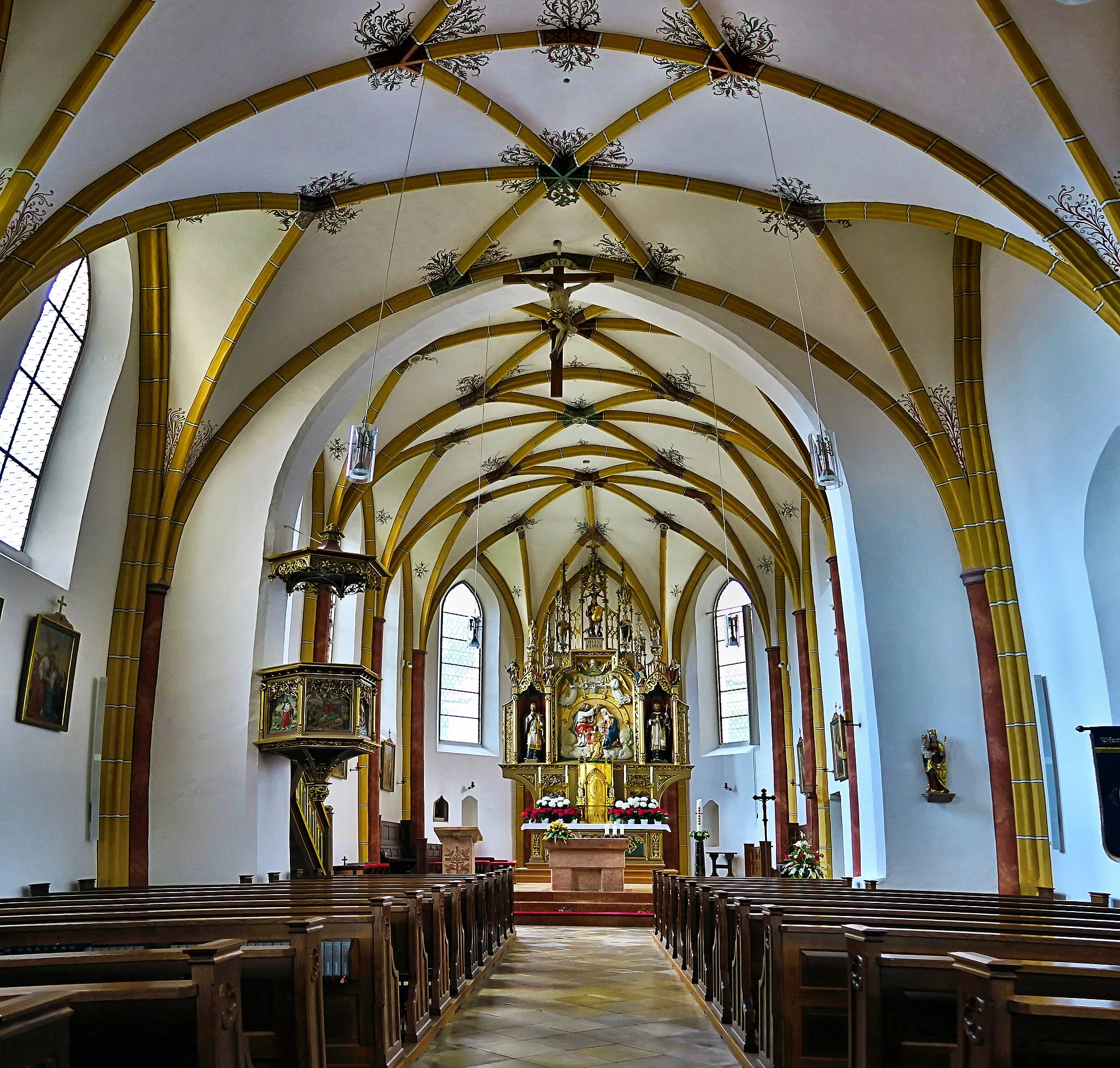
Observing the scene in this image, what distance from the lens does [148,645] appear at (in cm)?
1212

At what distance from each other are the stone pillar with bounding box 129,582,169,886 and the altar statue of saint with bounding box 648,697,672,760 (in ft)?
50.1

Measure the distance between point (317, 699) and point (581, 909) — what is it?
326 inches

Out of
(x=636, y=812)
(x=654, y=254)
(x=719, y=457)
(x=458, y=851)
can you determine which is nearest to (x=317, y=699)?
(x=654, y=254)

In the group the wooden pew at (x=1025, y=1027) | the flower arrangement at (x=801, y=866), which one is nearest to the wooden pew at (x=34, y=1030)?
the wooden pew at (x=1025, y=1027)

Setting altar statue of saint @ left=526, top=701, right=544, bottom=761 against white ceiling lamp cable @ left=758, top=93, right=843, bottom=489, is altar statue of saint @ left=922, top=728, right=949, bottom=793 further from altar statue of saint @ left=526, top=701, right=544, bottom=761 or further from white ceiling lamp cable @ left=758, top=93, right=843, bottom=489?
altar statue of saint @ left=526, top=701, right=544, bottom=761

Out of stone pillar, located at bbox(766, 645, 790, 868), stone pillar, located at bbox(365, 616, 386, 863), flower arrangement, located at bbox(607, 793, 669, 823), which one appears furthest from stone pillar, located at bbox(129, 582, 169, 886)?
stone pillar, located at bbox(766, 645, 790, 868)

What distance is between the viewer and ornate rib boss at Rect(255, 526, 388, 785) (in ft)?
40.3

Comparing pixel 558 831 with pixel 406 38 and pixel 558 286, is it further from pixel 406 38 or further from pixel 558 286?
pixel 406 38

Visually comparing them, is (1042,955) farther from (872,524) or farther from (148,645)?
(148,645)

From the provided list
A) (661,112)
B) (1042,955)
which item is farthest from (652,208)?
(1042,955)

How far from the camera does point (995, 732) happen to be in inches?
479

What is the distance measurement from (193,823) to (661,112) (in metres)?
9.37

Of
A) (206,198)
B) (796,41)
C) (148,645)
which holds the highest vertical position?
(796,41)

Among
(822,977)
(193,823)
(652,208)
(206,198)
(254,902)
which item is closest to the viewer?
(822,977)
